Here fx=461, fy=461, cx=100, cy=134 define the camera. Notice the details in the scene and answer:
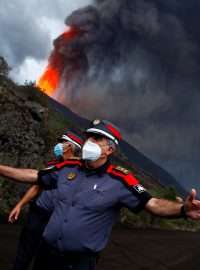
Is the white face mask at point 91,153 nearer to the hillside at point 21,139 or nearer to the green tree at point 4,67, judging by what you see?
the hillside at point 21,139

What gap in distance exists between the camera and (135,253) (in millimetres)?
11578

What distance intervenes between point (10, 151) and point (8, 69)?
5674 millimetres

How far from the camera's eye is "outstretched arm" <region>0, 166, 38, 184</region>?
3.97 meters

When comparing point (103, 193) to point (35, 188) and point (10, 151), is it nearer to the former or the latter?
point (35, 188)

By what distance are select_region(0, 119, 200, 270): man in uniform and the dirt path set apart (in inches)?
155

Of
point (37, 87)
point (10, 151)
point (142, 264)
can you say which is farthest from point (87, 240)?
point (37, 87)

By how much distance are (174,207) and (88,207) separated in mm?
674

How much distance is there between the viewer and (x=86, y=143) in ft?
12.7

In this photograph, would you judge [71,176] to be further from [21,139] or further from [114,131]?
[21,139]

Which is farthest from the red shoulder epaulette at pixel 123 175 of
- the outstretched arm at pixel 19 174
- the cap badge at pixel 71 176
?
the outstretched arm at pixel 19 174

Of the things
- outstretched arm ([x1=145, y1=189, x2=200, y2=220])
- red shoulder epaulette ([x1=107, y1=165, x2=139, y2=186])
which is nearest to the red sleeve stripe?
red shoulder epaulette ([x1=107, y1=165, x2=139, y2=186])

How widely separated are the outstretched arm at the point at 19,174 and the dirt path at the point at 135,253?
3.67m

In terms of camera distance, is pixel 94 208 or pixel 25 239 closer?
pixel 94 208

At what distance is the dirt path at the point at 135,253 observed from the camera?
29.9 feet
